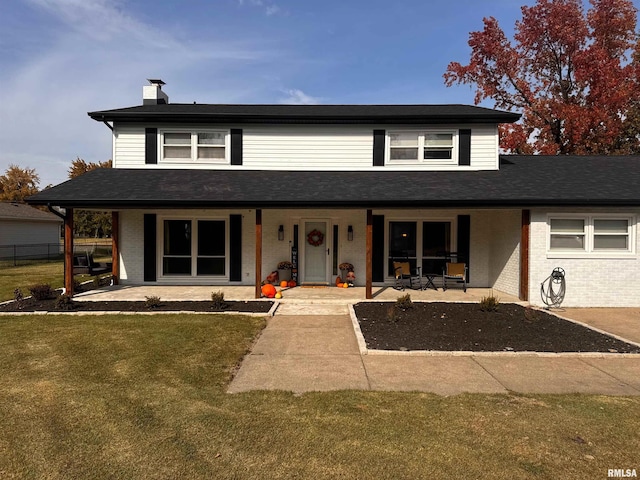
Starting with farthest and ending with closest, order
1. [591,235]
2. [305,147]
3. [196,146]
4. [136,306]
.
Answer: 1. [305,147]
2. [196,146]
3. [591,235]
4. [136,306]

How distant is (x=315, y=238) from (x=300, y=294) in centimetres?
247

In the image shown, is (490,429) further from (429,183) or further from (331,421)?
(429,183)

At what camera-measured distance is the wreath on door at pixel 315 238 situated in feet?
41.6

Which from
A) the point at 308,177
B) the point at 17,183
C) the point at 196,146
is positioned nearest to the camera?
→ the point at 308,177

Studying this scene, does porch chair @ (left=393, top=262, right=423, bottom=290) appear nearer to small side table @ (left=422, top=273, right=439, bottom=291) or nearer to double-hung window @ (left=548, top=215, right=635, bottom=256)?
Result: small side table @ (left=422, top=273, right=439, bottom=291)

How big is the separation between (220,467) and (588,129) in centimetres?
2579

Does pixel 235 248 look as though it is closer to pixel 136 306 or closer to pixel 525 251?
pixel 136 306

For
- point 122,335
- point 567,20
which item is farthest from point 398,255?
point 567,20

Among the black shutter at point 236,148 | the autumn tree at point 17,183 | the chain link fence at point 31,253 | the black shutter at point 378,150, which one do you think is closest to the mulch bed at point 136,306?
the black shutter at point 236,148

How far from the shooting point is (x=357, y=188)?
1091cm

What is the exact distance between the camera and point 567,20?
2209 centimetres

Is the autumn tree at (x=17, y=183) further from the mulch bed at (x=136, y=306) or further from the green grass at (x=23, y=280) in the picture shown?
the mulch bed at (x=136, y=306)

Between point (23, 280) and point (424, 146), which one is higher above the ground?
point (424, 146)

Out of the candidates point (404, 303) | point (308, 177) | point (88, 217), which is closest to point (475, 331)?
point (404, 303)
